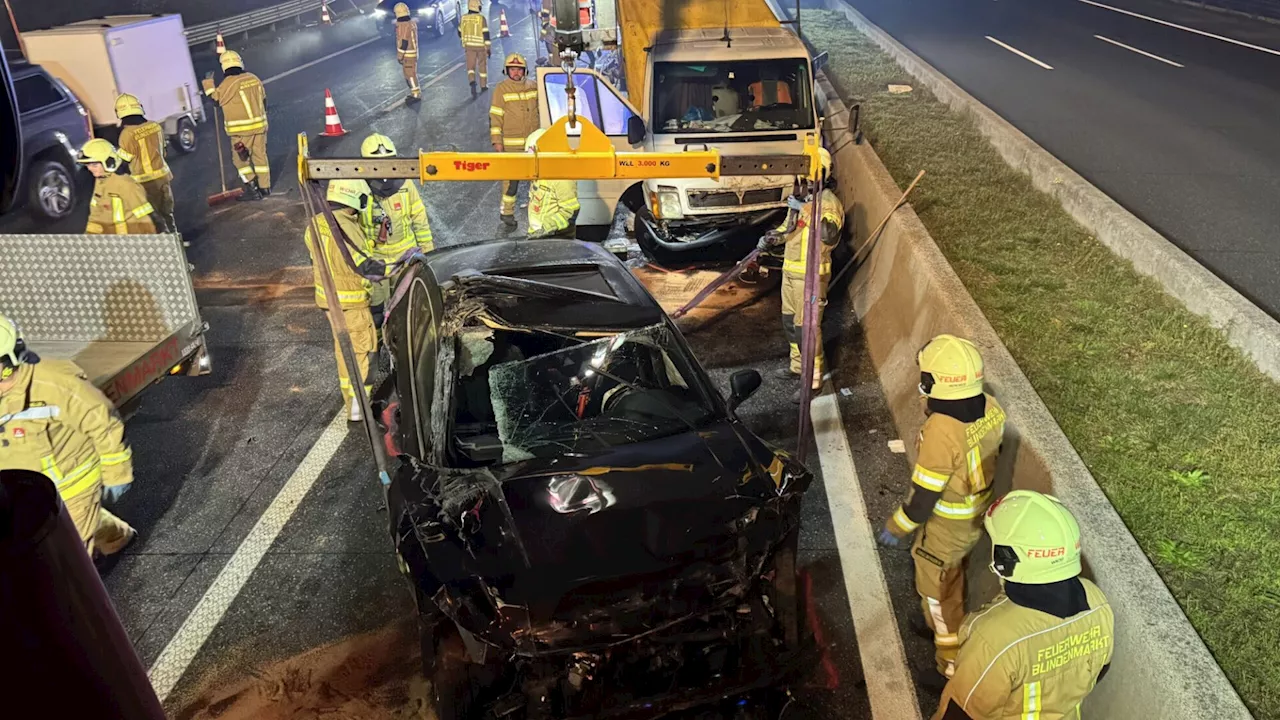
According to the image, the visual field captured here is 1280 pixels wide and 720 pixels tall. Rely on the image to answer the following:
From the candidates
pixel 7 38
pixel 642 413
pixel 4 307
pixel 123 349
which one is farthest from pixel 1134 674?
pixel 7 38

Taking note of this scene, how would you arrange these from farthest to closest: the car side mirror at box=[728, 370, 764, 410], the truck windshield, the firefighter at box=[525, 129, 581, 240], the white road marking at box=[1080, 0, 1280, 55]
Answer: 1. the white road marking at box=[1080, 0, 1280, 55]
2. the truck windshield
3. the firefighter at box=[525, 129, 581, 240]
4. the car side mirror at box=[728, 370, 764, 410]

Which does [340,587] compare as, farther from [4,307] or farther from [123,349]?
[4,307]

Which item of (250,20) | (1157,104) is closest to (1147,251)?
(1157,104)

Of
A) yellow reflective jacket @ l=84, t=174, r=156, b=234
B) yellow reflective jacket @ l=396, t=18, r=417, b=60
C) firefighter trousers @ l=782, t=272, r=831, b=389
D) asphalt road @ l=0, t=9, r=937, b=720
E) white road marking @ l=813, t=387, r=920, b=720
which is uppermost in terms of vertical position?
yellow reflective jacket @ l=396, t=18, r=417, b=60

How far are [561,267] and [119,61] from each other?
36.4ft

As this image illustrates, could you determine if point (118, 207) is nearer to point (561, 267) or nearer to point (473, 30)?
point (561, 267)

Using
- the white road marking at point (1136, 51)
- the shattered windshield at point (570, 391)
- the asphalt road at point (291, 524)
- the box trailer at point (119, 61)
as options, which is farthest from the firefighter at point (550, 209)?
the white road marking at point (1136, 51)

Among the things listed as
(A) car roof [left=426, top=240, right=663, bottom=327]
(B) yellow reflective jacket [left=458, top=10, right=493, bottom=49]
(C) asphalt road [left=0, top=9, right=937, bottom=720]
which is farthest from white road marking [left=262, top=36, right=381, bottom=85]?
(A) car roof [left=426, top=240, right=663, bottom=327]

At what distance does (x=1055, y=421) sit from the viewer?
184 inches

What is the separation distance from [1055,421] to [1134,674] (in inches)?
71.2

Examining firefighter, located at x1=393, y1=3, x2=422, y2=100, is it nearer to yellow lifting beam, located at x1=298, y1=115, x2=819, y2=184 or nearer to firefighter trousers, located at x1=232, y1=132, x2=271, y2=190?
firefighter trousers, located at x1=232, y1=132, x2=271, y2=190

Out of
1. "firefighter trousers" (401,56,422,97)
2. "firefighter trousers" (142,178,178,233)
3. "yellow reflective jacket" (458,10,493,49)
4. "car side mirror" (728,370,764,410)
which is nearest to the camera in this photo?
"car side mirror" (728,370,764,410)

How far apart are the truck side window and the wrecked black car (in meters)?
9.67

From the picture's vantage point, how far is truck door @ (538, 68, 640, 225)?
351 inches
